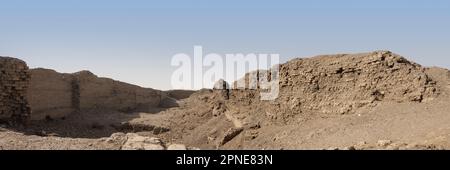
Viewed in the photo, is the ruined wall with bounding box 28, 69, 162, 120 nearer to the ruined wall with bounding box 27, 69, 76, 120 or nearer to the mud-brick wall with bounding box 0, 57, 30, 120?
the ruined wall with bounding box 27, 69, 76, 120

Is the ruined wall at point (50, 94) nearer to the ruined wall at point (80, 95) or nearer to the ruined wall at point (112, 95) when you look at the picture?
the ruined wall at point (80, 95)

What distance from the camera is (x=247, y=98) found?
21.0 metres

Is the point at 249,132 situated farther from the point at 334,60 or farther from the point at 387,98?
the point at 387,98

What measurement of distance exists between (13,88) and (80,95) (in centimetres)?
785

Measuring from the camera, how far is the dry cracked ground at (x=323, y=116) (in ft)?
40.2

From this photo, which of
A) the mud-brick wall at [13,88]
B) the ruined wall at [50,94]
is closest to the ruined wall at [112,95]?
the ruined wall at [50,94]

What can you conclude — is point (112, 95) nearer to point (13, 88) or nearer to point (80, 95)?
point (80, 95)

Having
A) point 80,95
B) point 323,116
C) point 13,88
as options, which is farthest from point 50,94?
point 323,116

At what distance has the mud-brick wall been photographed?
63.6 feet

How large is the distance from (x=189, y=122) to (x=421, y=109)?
13740 mm

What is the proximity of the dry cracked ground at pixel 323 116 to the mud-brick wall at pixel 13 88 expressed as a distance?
55 centimetres

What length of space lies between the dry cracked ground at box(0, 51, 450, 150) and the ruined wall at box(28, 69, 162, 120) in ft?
1.48

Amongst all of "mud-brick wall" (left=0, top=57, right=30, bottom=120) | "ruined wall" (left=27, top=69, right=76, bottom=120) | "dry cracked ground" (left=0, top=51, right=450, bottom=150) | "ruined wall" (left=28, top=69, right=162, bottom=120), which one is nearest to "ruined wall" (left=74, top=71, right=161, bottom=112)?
"ruined wall" (left=28, top=69, right=162, bottom=120)
